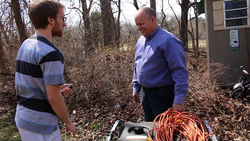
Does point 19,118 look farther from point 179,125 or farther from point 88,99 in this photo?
point 88,99

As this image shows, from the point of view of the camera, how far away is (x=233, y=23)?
659 centimetres

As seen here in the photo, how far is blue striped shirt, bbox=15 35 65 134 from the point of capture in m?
1.63

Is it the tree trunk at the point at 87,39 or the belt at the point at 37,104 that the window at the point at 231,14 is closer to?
the tree trunk at the point at 87,39

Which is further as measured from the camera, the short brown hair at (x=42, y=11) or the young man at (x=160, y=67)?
the young man at (x=160, y=67)

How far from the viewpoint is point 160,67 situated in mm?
2592

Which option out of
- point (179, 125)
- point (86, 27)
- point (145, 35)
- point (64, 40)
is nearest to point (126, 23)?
point (86, 27)

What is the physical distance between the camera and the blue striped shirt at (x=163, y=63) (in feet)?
8.02

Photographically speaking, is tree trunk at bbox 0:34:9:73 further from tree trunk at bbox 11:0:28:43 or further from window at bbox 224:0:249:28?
window at bbox 224:0:249:28

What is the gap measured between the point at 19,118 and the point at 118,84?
396 centimetres

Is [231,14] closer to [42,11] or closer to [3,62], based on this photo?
[42,11]

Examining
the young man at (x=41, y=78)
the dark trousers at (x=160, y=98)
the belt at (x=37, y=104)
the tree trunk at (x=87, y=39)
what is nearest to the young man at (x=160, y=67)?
the dark trousers at (x=160, y=98)

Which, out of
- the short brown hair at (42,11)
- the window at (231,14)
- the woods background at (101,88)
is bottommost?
the woods background at (101,88)

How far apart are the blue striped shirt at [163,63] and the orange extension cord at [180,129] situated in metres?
0.56

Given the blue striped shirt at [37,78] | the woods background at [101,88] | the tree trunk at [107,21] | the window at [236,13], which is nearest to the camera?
the blue striped shirt at [37,78]
